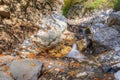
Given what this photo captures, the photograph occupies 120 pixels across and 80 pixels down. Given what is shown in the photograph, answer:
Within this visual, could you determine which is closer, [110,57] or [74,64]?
[74,64]

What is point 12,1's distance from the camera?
7340mm

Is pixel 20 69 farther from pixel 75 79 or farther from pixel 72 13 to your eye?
pixel 72 13

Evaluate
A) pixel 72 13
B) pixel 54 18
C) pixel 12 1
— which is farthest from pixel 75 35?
pixel 72 13

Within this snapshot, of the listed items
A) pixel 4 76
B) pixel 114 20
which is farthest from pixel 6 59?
pixel 114 20

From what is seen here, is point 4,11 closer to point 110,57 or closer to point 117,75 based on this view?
point 110,57

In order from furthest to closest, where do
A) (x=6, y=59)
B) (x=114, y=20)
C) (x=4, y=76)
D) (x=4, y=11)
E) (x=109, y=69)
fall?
1. (x=114, y=20)
2. (x=4, y=11)
3. (x=6, y=59)
4. (x=109, y=69)
5. (x=4, y=76)

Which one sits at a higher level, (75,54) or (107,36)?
(107,36)

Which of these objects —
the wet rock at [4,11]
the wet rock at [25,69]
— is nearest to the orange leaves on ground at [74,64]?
the wet rock at [25,69]

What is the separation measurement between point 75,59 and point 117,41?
5.90ft

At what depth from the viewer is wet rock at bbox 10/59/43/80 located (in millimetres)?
5594

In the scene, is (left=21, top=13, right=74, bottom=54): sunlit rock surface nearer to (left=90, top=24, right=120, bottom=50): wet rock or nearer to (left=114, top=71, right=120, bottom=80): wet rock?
(left=90, top=24, right=120, bottom=50): wet rock

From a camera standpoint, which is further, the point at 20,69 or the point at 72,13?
the point at 72,13

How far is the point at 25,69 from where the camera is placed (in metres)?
5.82

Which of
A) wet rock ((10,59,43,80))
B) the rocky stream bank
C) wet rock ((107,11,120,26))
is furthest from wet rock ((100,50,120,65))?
wet rock ((10,59,43,80))
